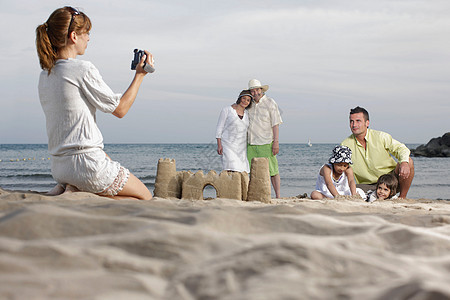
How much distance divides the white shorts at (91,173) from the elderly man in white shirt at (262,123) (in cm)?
334

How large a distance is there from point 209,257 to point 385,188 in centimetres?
426

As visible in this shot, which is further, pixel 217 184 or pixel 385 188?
pixel 385 188

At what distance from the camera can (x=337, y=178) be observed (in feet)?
17.9

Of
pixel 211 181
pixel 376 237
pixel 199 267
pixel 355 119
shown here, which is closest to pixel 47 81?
pixel 211 181

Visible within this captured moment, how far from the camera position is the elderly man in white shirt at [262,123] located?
6480 mm

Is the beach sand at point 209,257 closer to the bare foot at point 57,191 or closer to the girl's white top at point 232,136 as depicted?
the bare foot at point 57,191

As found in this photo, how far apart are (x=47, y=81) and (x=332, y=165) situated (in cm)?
351

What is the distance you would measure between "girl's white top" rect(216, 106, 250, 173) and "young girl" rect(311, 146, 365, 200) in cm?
141

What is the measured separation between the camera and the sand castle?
4047 millimetres

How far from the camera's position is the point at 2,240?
1.62 metres

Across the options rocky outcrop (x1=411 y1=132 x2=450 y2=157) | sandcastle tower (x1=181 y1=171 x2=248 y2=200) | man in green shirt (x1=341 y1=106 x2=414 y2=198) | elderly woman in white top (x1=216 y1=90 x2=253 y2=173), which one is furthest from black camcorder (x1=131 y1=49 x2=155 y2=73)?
rocky outcrop (x1=411 y1=132 x2=450 y2=157)

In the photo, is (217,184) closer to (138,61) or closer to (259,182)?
(259,182)

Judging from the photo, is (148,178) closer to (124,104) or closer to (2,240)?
(124,104)

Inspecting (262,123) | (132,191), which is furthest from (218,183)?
(262,123)
